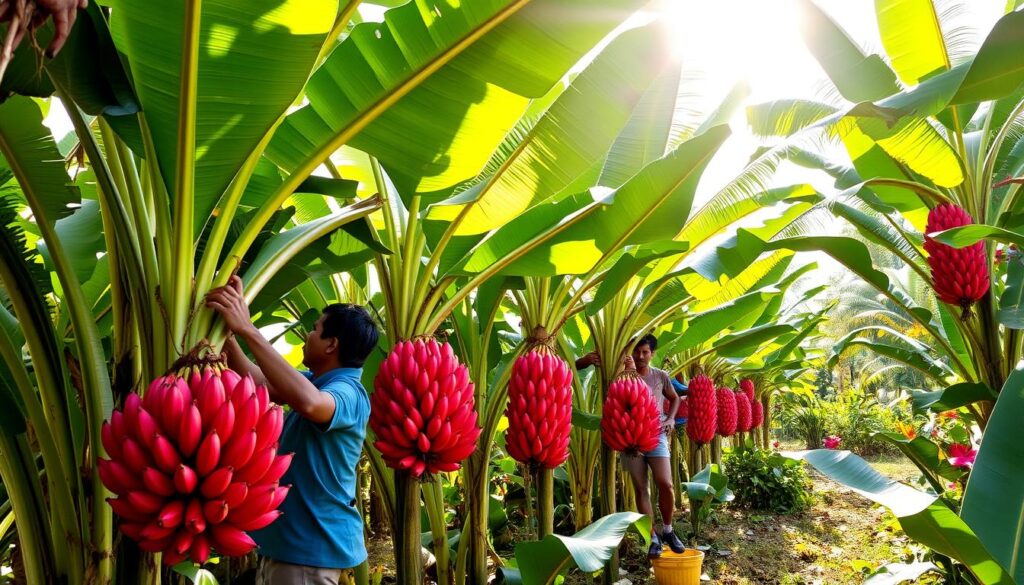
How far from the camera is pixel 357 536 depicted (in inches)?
81.3

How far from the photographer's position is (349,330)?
219 centimetres

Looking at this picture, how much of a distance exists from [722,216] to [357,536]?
2.60m

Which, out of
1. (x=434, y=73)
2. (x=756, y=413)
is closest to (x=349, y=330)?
(x=434, y=73)

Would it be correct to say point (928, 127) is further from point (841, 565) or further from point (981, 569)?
point (841, 565)

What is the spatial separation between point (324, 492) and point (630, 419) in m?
1.98

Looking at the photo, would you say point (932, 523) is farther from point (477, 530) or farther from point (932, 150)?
point (932, 150)

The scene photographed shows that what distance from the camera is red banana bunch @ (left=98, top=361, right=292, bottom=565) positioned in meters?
1.20

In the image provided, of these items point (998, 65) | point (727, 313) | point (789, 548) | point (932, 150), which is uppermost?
point (932, 150)

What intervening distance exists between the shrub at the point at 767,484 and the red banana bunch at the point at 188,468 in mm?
7845

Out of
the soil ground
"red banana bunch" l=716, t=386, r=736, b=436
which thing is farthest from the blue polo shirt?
"red banana bunch" l=716, t=386, r=736, b=436

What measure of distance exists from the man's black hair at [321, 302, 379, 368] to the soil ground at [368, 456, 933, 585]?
1.93 meters

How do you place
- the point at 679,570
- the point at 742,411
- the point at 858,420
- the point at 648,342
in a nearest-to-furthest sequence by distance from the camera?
1. the point at 679,570
2. the point at 648,342
3. the point at 742,411
4. the point at 858,420

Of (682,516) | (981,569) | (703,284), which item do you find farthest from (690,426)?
(981,569)

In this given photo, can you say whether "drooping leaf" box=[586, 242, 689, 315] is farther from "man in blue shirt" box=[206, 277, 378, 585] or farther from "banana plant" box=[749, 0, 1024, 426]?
"man in blue shirt" box=[206, 277, 378, 585]
